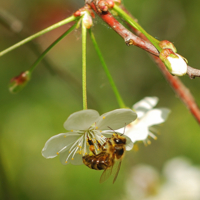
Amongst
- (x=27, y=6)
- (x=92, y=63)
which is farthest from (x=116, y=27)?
(x=27, y=6)

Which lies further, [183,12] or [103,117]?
[183,12]

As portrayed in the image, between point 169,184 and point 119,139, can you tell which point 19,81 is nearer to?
point 119,139

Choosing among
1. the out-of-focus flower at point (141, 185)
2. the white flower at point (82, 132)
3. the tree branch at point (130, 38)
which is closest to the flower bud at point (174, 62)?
the tree branch at point (130, 38)

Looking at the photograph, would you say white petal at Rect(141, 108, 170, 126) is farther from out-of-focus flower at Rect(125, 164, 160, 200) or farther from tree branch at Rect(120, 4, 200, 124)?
out-of-focus flower at Rect(125, 164, 160, 200)

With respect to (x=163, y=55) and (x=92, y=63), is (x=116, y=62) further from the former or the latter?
(x=163, y=55)

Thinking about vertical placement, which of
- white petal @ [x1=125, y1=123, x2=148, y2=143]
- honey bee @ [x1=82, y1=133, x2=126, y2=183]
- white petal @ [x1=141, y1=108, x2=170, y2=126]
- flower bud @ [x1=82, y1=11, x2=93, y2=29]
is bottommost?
honey bee @ [x1=82, y1=133, x2=126, y2=183]

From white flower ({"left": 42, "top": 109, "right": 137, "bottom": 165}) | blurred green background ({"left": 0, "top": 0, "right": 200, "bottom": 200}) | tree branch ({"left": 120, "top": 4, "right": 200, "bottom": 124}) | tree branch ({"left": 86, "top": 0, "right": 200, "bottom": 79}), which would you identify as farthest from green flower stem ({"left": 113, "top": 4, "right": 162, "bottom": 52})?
blurred green background ({"left": 0, "top": 0, "right": 200, "bottom": 200})

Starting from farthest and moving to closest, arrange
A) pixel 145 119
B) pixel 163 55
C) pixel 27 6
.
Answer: pixel 27 6 → pixel 145 119 → pixel 163 55
